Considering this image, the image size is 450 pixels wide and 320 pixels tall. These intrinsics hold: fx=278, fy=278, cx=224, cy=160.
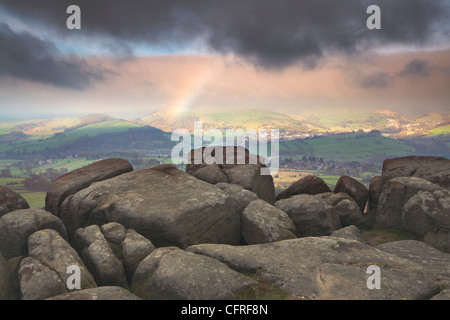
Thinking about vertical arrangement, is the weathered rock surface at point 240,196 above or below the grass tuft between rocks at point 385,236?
above

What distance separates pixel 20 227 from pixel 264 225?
13.8 m

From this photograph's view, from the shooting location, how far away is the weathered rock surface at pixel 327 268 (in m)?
10.0

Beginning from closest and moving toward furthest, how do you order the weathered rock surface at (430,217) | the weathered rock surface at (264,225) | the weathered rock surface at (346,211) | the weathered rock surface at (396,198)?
the weathered rock surface at (264,225) → the weathered rock surface at (430,217) → the weathered rock surface at (396,198) → the weathered rock surface at (346,211)

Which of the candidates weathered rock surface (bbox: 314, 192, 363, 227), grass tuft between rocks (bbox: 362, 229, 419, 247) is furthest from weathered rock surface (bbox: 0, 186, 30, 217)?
grass tuft between rocks (bbox: 362, 229, 419, 247)

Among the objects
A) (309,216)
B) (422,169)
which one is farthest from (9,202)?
(422,169)

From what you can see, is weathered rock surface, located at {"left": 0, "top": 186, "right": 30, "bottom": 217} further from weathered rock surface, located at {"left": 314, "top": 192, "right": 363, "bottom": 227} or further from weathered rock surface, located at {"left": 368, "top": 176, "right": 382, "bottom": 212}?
weathered rock surface, located at {"left": 368, "top": 176, "right": 382, "bottom": 212}

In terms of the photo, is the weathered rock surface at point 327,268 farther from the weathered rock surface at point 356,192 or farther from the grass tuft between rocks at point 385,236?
the weathered rock surface at point 356,192

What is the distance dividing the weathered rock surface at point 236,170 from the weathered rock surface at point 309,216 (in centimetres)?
491

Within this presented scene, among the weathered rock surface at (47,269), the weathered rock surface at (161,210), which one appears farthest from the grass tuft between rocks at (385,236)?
the weathered rock surface at (47,269)

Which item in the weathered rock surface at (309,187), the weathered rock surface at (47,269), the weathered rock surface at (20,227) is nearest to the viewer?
the weathered rock surface at (47,269)

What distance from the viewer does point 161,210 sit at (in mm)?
16734

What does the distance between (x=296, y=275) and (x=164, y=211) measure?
8664 millimetres

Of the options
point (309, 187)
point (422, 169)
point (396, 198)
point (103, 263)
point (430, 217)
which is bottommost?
point (103, 263)

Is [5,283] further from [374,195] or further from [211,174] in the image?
[374,195]
